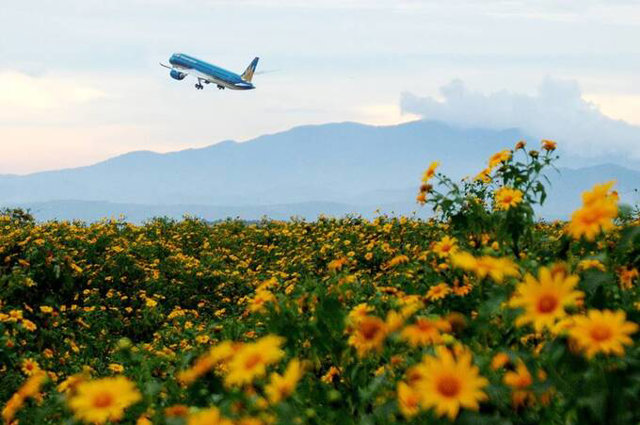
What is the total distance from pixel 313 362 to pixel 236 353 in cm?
90

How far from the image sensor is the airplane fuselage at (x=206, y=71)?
76.5 meters

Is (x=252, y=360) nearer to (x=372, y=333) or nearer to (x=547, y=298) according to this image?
(x=372, y=333)

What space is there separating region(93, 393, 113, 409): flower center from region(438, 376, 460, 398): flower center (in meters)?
0.99

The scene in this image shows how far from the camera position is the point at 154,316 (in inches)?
376

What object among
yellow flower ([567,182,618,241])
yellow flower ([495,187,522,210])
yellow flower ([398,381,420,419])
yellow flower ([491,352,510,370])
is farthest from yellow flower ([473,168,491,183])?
yellow flower ([398,381,420,419])

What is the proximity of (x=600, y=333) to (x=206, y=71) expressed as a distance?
262 feet

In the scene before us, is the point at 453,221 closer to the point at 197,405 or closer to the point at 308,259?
the point at 197,405

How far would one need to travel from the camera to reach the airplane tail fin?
284 ft

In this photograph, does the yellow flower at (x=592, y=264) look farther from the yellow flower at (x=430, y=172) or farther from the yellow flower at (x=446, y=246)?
the yellow flower at (x=430, y=172)

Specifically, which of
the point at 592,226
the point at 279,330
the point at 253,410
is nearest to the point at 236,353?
the point at 253,410

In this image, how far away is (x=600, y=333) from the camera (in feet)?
6.27

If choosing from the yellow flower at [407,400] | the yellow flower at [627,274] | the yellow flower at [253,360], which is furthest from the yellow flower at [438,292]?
the yellow flower at [253,360]

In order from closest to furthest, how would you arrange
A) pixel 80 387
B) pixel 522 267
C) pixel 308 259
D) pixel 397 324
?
pixel 80 387, pixel 397 324, pixel 522 267, pixel 308 259

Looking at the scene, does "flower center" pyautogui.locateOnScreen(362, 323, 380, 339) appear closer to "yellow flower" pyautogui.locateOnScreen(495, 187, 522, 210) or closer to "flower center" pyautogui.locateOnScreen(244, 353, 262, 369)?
"flower center" pyautogui.locateOnScreen(244, 353, 262, 369)
